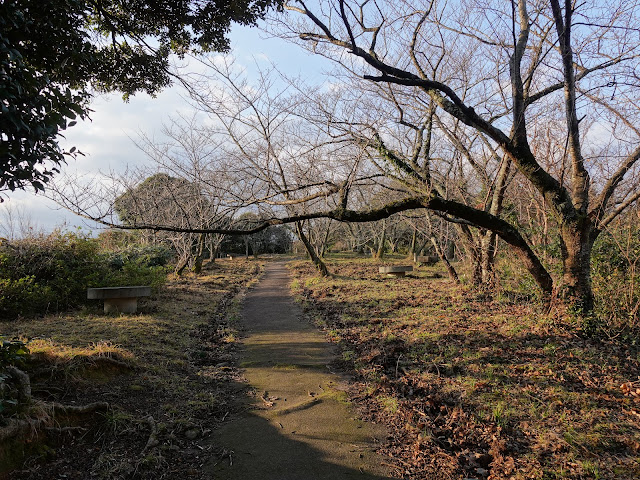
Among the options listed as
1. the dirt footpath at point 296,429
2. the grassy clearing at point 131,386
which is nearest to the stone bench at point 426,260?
the grassy clearing at point 131,386

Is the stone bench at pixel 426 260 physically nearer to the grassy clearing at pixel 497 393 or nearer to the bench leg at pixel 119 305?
the grassy clearing at pixel 497 393

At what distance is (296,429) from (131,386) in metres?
1.92

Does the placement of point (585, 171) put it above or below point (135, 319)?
above

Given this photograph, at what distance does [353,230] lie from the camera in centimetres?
2827

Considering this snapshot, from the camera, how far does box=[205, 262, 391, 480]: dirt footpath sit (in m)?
2.82

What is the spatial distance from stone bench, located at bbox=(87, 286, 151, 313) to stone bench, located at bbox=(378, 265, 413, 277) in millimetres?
8976

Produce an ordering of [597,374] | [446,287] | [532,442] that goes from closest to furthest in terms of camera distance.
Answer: [532,442]
[597,374]
[446,287]

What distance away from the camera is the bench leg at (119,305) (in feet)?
25.3

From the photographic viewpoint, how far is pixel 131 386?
403cm

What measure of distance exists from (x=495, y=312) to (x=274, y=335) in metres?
4.28

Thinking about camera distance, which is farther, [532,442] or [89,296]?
[89,296]

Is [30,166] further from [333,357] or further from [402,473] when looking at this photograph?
[333,357]

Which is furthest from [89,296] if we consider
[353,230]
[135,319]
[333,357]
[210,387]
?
[353,230]

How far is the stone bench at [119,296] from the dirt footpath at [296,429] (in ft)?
10.4
